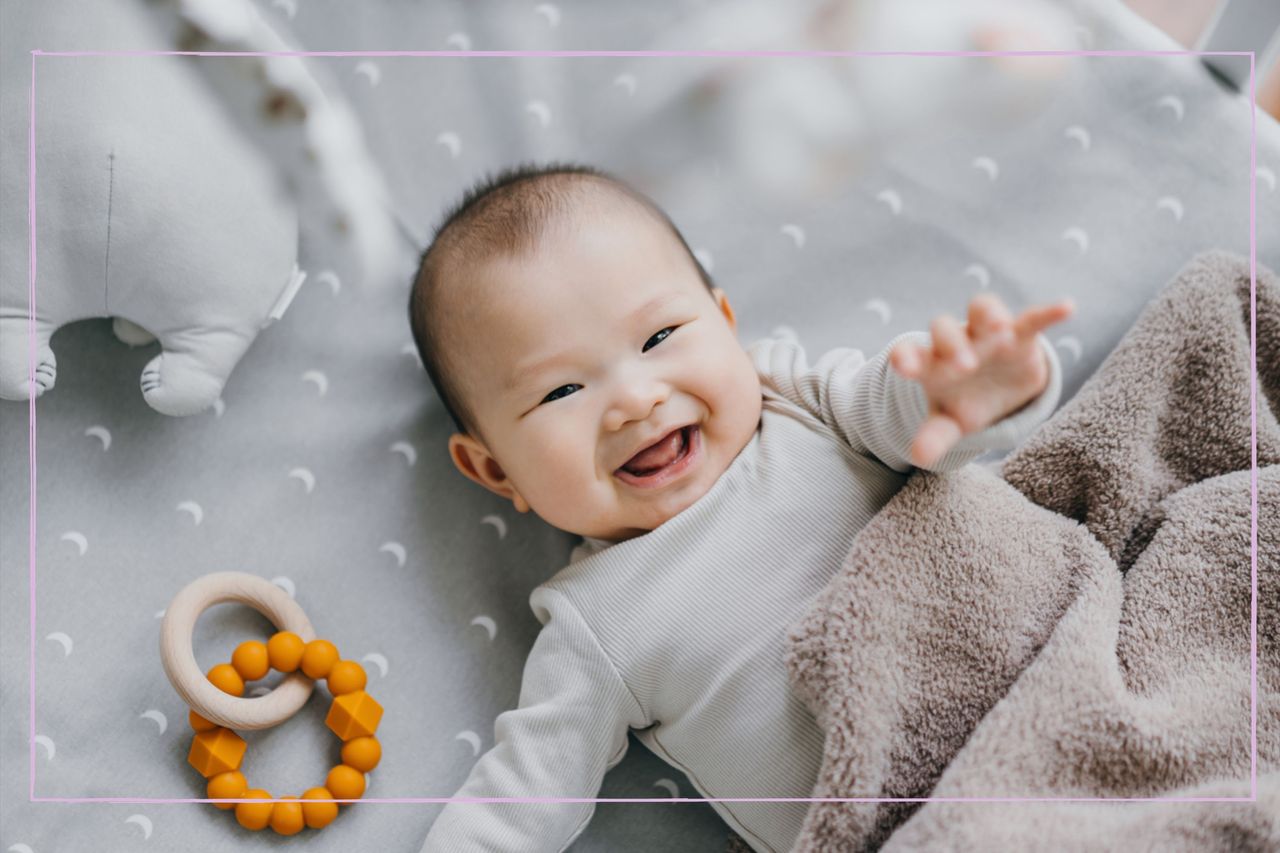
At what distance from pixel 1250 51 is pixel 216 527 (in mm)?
1077

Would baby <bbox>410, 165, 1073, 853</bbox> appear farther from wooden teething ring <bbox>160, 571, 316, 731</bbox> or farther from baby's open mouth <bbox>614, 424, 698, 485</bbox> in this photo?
wooden teething ring <bbox>160, 571, 316, 731</bbox>

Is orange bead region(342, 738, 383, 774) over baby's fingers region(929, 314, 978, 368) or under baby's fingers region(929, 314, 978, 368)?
under

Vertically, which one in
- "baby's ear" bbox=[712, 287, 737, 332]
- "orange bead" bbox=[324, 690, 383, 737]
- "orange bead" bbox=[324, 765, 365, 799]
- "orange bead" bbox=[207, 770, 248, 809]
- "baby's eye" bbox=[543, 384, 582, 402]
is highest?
"baby's ear" bbox=[712, 287, 737, 332]

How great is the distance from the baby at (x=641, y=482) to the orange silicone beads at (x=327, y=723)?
0.34 ft

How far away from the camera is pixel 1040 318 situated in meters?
0.68

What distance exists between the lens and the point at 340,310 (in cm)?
111

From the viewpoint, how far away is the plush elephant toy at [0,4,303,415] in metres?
0.95

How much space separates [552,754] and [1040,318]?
51 centimetres

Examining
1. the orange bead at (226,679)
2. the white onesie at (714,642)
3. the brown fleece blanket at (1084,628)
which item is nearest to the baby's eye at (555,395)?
the white onesie at (714,642)

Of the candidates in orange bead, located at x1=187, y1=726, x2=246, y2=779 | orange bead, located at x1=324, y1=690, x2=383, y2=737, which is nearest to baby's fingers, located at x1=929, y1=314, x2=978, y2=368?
orange bead, located at x1=324, y1=690, x2=383, y2=737

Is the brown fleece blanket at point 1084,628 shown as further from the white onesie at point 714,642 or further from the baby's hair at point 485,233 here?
the baby's hair at point 485,233

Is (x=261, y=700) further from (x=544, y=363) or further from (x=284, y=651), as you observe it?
(x=544, y=363)

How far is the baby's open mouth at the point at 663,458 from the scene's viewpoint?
0.93m

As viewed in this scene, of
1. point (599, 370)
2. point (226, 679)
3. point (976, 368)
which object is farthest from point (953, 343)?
point (226, 679)
